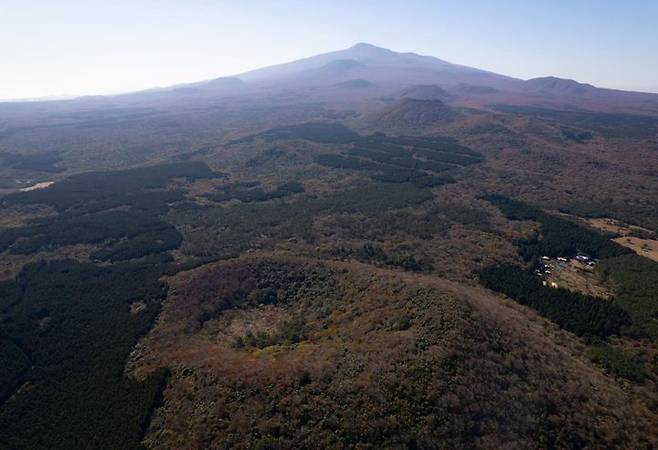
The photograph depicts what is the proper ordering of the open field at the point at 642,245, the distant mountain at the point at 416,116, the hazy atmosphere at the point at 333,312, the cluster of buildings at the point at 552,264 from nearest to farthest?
the hazy atmosphere at the point at 333,312, the cluster of buildings at the point at 552,264, the open field at the point at 642,245, the distant mountain at the point at 416,116

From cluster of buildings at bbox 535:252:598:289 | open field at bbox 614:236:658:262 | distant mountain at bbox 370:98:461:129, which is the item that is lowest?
cluster of buildings at bbox 535:252:598:289

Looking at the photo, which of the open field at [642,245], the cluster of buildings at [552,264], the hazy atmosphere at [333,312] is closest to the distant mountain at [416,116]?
the hazy atmosphere at [333,312]

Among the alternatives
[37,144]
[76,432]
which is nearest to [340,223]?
[76,432]

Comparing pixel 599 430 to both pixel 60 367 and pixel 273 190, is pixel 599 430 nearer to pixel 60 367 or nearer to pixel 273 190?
pixel 60 367

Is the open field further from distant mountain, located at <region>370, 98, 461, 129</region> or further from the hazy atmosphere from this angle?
distant mountain, located at <region>370, 98, 461, 129</region>

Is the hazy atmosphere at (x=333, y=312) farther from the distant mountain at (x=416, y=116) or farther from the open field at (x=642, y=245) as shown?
the distant mountain at (x=416, y=116)

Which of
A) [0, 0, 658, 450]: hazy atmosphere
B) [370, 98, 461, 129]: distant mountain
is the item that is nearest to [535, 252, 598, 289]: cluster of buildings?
[0, 0, 658, 450]: hazy atmosphere

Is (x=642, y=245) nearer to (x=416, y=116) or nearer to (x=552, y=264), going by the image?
(x=552, y=264)

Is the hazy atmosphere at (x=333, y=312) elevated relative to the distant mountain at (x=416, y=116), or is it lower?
lower

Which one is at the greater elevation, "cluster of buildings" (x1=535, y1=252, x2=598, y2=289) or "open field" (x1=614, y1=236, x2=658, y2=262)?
"open field" (x1=614, y1=236, x2=658, y2=262)

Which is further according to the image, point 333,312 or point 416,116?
point 416,116

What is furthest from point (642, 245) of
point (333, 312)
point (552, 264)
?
point (333, 312)
